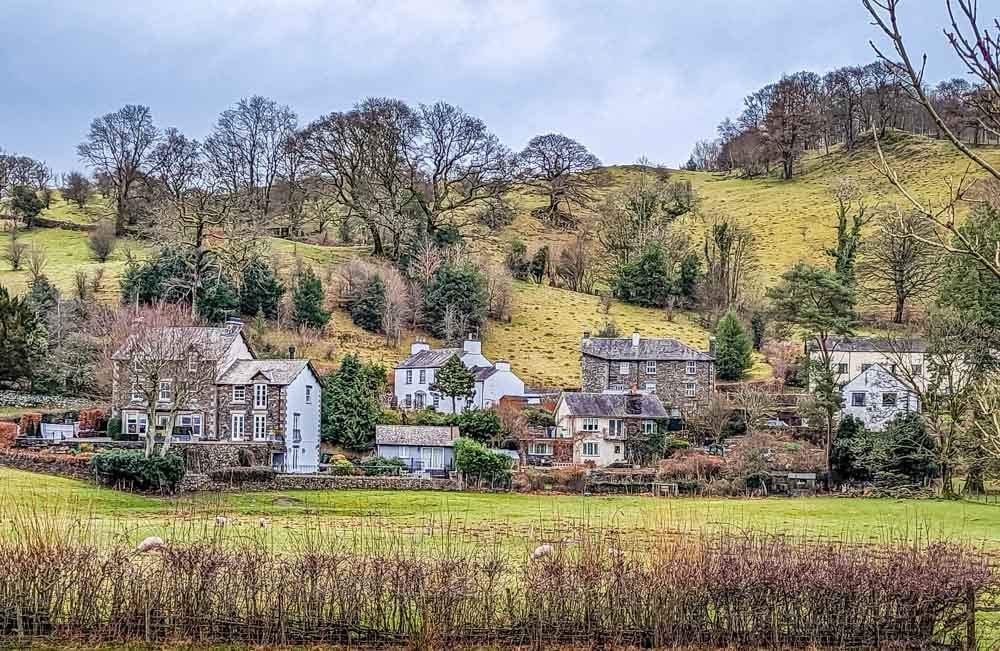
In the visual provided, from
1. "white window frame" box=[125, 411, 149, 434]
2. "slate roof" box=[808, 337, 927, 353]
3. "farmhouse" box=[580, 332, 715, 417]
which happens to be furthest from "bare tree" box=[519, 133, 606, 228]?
"white window frame" box=[125, 411, 149, 434]

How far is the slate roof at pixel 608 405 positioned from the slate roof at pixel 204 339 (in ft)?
60.3

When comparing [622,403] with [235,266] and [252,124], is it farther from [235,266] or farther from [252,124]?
[252,124]

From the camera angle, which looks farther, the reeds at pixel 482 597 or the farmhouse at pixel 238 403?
the farmhouse at pixel 238 403

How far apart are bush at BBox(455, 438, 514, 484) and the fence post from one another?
29039mm

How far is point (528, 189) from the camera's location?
10225cm

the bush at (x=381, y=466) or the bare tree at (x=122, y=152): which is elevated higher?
the bare tree at (x=122, y=152)

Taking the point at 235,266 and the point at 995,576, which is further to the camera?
the point at 235,266

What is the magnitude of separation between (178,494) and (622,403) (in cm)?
2564

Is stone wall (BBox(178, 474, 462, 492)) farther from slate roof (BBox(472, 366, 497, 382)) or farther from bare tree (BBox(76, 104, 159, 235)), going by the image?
bare tree (BBox(76, 104, 159, 235))

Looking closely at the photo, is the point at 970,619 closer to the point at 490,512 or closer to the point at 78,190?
the point at 490,512

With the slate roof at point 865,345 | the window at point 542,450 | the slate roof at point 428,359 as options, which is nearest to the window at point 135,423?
the slate roof at point 428,359

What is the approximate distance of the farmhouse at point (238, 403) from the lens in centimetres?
4938

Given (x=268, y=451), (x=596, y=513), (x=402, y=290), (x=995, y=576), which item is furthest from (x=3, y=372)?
(x=995, y=576)

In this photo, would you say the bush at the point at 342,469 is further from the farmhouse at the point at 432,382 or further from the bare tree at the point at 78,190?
the bare tree at the point at 78,190
